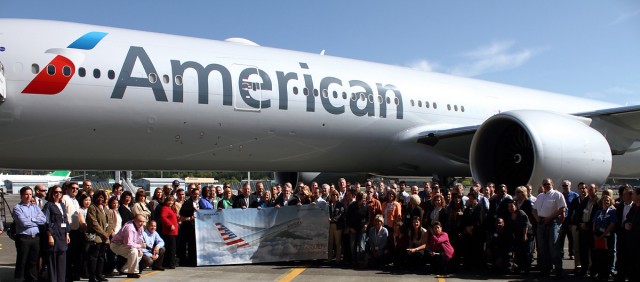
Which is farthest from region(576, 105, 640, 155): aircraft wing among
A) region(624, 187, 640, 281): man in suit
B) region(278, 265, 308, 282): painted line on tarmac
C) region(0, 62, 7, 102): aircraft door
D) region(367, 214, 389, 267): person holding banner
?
region(0, 62, 7, 102): aircraft door

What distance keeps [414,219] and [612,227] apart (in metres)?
2.56

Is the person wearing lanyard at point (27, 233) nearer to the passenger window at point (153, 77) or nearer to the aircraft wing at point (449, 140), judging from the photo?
the passenger window at point (153, 77)

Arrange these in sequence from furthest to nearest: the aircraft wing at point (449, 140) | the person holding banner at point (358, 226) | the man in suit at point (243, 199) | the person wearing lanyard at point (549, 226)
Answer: the aircraft wing at point (449, 140)
the man in suit at point (243, 199)
the person holding banner at point (358, 226)
the person wearing lanyard at point (549, 226)

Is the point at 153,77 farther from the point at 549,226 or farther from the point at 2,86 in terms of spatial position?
the point at 549,226

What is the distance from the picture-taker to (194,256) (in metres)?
8.40

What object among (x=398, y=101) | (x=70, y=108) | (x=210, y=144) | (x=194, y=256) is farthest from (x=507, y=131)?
(x=70, y=108)

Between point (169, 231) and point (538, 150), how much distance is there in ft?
20.5

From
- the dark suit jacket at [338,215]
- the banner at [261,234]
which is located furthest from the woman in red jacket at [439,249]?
the banner at [261,234]

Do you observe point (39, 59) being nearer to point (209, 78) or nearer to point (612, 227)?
point (209, 78)

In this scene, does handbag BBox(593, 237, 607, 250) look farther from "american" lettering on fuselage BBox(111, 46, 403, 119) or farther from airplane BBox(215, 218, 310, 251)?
"american" lettering on fuselage BBox(111, 46, 403, 119)

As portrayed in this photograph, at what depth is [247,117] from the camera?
10125 mm

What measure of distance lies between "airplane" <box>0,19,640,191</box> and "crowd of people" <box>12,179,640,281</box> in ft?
3.38

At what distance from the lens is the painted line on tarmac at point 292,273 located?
7.03 meters

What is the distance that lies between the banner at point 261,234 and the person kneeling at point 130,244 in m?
0.97
